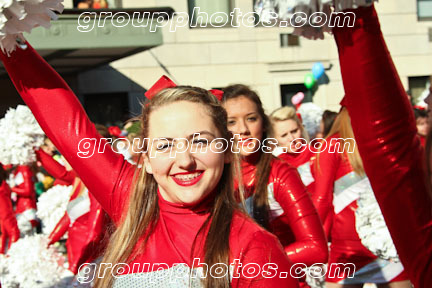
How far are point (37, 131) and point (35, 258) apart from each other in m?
1.55

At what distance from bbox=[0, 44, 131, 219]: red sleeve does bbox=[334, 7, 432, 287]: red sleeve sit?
99 centimetres

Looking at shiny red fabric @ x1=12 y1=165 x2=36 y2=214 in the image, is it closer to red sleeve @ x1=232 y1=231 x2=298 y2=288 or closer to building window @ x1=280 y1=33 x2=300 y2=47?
red sleeve @ x1=232 y1=231 x2=298 y2=288

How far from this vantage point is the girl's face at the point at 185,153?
188cm

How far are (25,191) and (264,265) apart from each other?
6206mm

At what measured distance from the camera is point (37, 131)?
5.96 meters

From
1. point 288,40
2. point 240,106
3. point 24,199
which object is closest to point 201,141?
point 240,106

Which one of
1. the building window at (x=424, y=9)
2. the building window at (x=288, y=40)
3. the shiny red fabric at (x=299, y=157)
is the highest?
the building window at (x=424, y=9)

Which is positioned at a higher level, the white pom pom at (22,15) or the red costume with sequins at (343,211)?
the white pom pom at (22,15)

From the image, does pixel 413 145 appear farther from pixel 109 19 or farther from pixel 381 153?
pixel 109 19

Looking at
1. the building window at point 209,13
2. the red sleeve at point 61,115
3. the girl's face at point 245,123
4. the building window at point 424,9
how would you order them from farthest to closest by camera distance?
1. the building window at point 424,9
2. the building window at point 209,13
3. the girl's face at point 245,123
4. the red sleeve at point 61,115

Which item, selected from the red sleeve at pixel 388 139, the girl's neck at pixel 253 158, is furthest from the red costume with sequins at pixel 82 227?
the red sleeve at pixel 388 139

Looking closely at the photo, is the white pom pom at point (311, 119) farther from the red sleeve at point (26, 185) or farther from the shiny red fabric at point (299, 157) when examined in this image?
the red sleeve at point (26, 185)

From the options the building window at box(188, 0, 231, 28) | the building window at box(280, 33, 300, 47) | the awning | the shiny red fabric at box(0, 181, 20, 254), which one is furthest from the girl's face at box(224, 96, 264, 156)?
the building window at box(280, 33, 300, 47)

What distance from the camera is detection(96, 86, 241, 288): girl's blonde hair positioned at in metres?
1.84
